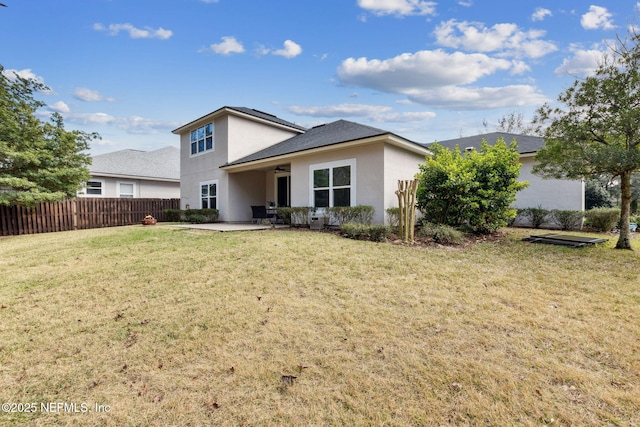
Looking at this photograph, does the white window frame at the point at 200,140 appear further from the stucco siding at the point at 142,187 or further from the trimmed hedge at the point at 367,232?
the trimmed hedge at the point at 367,232

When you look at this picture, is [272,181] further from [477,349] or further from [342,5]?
[477,349]

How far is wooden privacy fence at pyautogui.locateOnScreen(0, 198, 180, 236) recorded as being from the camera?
41.6 feet

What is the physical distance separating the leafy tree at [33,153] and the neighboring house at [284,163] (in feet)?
17.6

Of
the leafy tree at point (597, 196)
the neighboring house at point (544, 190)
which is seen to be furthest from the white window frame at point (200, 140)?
the leafy tree at point (597, 196)

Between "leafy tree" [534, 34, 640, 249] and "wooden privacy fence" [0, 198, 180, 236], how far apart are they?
1934 centimetres

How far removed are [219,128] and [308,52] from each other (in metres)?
5.89

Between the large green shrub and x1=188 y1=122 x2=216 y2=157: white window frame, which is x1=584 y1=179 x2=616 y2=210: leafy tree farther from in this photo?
x1=188 y1=122 x2=216 y2=157: white window frame

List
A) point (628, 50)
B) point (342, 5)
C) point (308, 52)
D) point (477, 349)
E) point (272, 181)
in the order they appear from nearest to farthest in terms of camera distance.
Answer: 1. point (477, 349)
2. point (628, 50)
3. point (342, 5)
4. point (308, 52)
5. point (272, 181)

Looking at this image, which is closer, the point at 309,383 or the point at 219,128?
the point at 309,383

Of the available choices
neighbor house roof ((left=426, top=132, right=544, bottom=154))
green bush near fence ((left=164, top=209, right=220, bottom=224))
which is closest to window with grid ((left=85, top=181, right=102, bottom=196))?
green bush near fence ((left=164, top=209, right=220, bottom=224))

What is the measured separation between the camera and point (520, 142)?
14.7m

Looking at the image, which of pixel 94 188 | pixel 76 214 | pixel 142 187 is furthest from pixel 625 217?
pixel 94 188

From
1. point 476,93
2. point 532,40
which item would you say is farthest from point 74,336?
point 476,93

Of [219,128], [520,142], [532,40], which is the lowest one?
[520,142]
